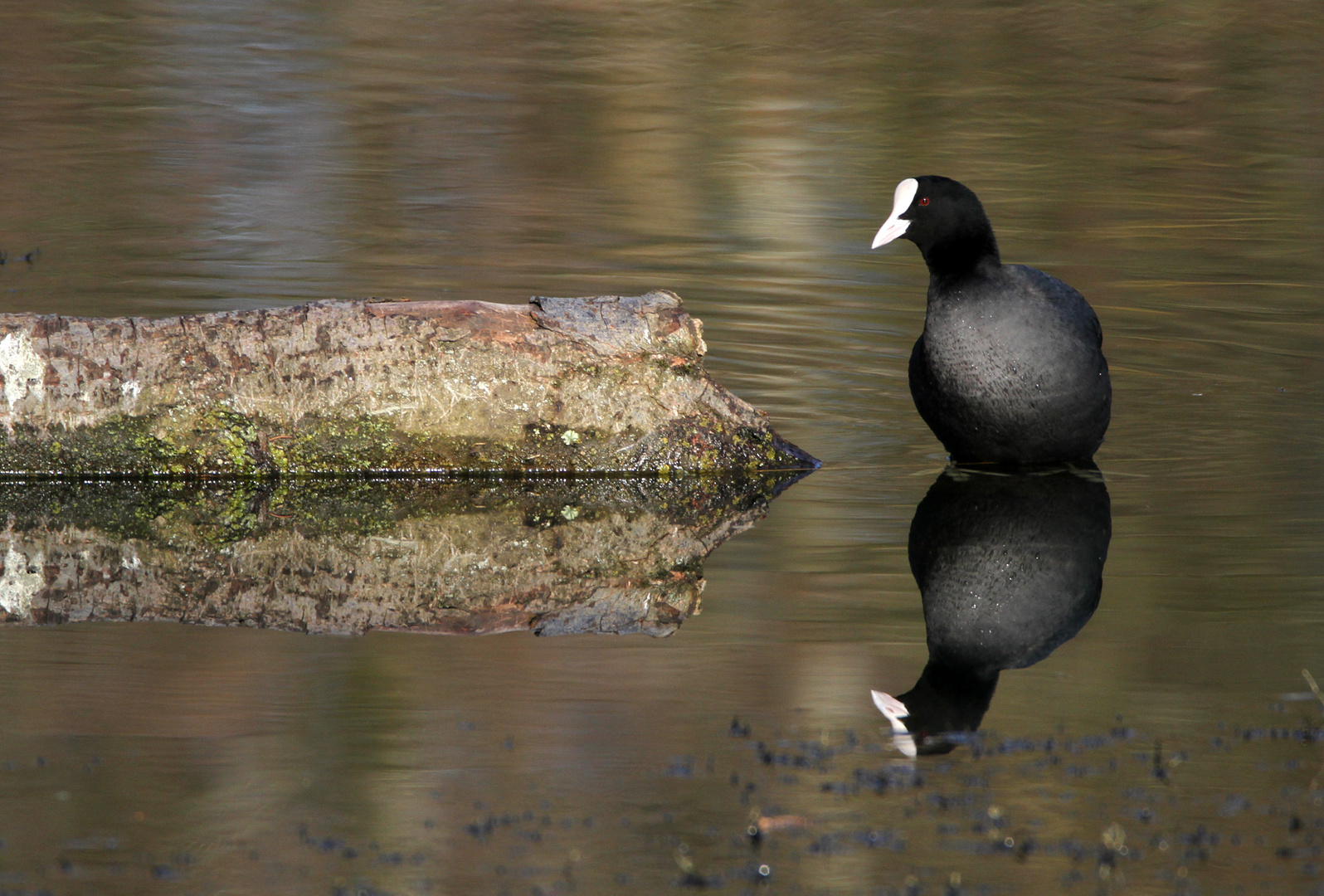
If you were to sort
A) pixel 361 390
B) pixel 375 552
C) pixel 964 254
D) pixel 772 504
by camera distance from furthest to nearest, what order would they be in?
pixel 964 254, pixel 361 390, pixel 772 504, pixel 375 552

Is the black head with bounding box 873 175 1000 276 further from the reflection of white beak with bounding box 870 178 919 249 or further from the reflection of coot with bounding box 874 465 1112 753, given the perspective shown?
the reflection of coot with bounding box 874 465 1112 753

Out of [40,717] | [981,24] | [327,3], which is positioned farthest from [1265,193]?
[327,3]

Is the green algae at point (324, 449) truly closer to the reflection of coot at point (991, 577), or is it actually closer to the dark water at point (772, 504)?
the dark water at point (772, 504)

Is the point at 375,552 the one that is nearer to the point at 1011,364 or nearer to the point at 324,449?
the point at 324,449

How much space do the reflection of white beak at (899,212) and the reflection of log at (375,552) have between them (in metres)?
1.20

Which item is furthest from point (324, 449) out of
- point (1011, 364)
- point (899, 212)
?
point (1011, 364)

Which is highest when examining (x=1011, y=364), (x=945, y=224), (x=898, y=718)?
(x=945, y=224)

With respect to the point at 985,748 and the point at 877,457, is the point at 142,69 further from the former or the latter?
the point at 985,748

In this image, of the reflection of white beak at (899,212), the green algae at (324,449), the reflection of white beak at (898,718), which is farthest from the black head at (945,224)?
Answer: the reflection of white beak at (898,718)

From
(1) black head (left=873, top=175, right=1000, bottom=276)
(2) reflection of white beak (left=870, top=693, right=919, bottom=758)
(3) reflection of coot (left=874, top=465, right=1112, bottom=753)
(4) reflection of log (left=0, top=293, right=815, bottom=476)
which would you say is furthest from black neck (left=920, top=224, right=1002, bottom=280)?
(2) reflection of white beak (left=870, top=693, right=919, bottom=758)

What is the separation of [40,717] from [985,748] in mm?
2617

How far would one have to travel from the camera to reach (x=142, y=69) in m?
22.3

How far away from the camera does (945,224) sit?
8094mm

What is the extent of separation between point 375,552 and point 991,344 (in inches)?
110
